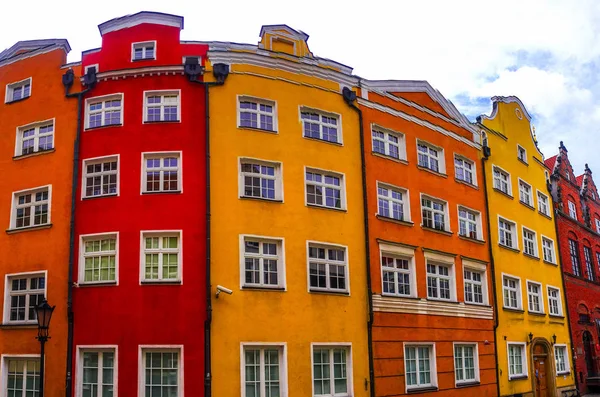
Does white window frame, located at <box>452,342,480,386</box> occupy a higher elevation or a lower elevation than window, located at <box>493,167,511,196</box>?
lower

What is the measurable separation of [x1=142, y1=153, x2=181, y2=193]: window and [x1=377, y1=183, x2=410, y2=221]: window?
27.6ft

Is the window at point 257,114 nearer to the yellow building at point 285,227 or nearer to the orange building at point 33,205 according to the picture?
the yellow building at point 285,227

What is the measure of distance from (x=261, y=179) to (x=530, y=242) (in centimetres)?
1922

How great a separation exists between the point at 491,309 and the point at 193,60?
17965mm

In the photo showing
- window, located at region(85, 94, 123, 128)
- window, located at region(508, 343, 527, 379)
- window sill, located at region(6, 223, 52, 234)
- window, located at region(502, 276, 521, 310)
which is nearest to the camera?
window sill, located at region(6, 223, 52, 234)

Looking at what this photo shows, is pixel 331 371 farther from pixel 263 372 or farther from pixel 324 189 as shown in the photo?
pixel 324 189

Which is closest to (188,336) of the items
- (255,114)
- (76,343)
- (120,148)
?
(76,343)

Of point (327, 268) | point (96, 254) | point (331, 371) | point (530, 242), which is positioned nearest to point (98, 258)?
point (96, 254)

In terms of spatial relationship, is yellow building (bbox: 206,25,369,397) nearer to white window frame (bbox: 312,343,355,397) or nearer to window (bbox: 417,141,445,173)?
white window frame (bbox: 312,343,355,397)

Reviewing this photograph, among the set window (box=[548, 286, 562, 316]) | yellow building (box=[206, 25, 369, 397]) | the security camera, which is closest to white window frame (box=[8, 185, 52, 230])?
yellow building (box=[206, 25, 369, 397])

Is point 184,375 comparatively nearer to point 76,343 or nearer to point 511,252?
point 76,343

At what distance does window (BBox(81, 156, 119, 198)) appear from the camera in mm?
22812

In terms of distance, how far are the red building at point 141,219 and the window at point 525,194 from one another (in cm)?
2061

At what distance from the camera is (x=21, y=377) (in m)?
22.2
